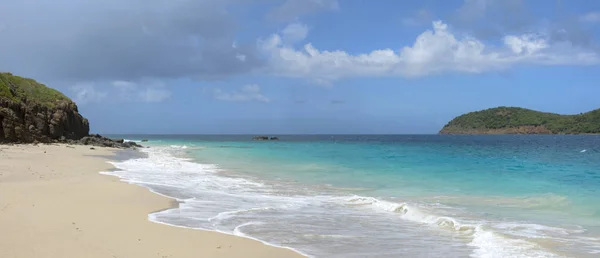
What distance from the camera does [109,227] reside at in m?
8.02

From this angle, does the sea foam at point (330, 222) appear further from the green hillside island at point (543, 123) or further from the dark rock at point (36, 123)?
the green hillside island at point (543, 123)

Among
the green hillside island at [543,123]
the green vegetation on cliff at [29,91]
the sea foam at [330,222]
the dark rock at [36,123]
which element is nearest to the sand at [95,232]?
the sea foam at [330,222]

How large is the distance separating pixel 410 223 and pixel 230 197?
557 centimetres

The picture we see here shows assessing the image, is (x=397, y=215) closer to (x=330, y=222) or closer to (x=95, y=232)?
(x=330, y=222)

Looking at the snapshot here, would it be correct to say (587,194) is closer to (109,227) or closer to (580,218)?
(580,218)

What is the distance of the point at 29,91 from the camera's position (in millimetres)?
46438

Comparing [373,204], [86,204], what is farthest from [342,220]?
[86,204]

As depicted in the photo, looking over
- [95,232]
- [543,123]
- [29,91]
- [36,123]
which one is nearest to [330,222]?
[95,232]

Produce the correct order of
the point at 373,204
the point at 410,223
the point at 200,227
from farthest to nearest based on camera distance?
the point at 373,204
the point at 410,223
the point at 200,227

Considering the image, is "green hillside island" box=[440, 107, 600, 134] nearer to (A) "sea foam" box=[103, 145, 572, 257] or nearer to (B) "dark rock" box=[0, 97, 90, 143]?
(B) "dark rock" box=[0, 97, 90, 143]

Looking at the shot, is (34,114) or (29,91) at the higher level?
(29,91)

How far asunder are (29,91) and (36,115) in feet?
25.3

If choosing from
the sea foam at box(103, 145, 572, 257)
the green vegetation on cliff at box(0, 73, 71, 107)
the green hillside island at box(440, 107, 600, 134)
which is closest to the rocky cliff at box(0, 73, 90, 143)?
the green vegetation on cliff at box(0, 73, 71, 107)

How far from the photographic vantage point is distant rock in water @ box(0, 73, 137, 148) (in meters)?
35.8
